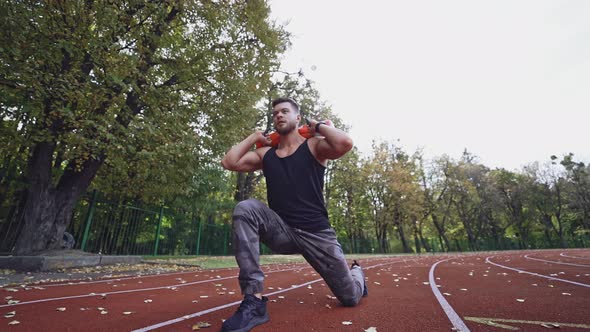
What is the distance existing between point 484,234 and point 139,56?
49651 mm

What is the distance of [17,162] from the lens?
1031 cm

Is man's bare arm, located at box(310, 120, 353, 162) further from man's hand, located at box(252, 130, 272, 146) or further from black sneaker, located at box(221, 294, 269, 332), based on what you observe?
black sneaker, located at box(221, 294, 269, 332)

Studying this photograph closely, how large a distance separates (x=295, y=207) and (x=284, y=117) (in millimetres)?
963

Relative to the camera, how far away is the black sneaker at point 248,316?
7.45ft

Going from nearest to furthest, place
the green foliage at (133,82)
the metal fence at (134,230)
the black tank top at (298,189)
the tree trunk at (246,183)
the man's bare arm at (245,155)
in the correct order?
the black tank top at (298,189) < the man's bare arm at (245,155) < the green foliage at (133,82) < the metal fence at (134,230) < the tree trunk at (246,183)

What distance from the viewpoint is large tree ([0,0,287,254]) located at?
6.39 meters

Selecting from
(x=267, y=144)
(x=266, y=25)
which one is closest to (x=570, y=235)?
(x=266, y=25)

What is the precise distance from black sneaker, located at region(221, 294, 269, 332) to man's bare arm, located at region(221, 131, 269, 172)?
139 centimetres

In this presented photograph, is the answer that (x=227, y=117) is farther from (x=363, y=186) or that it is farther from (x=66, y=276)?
(x=363, y=186)

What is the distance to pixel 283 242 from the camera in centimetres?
293

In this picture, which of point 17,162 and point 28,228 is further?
point 17,162

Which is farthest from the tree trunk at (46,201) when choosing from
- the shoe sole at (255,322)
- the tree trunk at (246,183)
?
the tree trunk at (246,183)

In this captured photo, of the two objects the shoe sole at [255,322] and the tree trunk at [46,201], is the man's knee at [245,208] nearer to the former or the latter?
the shoe sole at [255,322]

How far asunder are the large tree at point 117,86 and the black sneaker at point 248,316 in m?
5.81
